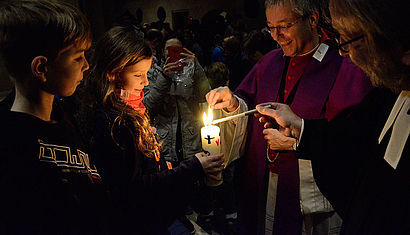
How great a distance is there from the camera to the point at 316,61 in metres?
2.20

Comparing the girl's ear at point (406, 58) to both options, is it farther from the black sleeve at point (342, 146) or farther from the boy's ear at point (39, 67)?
the boy's ear at point (39, 67)

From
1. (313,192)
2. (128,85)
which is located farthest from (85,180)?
(313,192)

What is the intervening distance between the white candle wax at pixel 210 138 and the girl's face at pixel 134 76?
1.72ft

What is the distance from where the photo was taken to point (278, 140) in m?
2.08

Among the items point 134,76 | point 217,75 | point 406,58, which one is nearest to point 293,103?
point 406,58

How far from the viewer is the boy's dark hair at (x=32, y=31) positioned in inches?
42.8

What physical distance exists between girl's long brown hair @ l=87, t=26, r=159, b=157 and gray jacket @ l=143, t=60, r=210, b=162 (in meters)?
1.75

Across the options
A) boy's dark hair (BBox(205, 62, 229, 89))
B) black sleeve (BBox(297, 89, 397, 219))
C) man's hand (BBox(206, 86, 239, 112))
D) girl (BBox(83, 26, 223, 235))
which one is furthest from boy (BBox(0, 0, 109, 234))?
boy's dark hair (BBox(205, 62, 229, 89))

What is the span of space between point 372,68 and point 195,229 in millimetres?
3140

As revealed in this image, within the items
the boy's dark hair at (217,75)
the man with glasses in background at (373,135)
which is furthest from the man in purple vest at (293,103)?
the boy's dark hair at (217,75)

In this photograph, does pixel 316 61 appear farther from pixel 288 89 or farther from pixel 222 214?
pixel 222 214

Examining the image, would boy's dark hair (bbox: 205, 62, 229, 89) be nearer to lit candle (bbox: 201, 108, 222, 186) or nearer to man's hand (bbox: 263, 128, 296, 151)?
man's hand (bbox: 263, 128, 296, 151)

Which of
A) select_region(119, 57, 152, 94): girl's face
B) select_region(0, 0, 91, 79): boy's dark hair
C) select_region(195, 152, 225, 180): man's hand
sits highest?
select_region(0, 0, 91, 79): boy's dark hair

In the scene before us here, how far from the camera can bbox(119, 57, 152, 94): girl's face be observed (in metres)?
1.76
